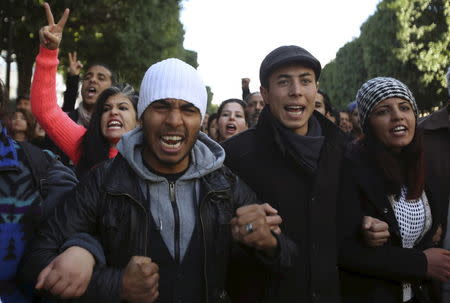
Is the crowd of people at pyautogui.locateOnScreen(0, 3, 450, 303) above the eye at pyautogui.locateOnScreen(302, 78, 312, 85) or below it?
below

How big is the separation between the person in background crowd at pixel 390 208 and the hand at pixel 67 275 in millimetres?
1680

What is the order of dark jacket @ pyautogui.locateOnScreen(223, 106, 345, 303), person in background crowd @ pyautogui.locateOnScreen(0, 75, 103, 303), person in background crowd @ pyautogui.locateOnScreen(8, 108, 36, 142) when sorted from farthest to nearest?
person in background crowd @ pyautogui.locateOnScreen(8, 108, 36, 142) → dark jacket @ pyautogui.locateOnScreen(223, 106, 345, 303) → person in background crowd @ pyautogui.locateOnScreen(0, 75, 103, 303)

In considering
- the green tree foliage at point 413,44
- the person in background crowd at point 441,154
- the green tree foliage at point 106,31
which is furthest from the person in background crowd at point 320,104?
the green tree foliage at point 413,44

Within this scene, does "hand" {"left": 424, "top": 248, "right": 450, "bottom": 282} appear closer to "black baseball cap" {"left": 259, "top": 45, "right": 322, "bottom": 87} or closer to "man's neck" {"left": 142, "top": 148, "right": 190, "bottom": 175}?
"black baseball cap" {"left": 259, "top": 45, "right": 322, "bottom": 87}

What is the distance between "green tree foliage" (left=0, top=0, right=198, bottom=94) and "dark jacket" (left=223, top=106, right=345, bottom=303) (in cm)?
1121

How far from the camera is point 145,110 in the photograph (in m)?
2.31

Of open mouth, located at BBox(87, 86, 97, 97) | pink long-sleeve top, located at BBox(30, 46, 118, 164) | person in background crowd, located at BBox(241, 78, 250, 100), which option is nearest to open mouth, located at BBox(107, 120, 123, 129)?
pink long-sleeve top, located at BBox(30, 46, 118, 164)

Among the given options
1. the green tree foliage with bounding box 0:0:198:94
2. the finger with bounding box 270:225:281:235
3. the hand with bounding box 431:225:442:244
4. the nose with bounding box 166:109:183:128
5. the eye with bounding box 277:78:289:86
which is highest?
the green tree foliage with bounding box 0:0:198:94

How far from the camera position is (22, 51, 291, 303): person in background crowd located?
1.93 meters

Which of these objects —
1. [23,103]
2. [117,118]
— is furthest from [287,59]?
[23,103]

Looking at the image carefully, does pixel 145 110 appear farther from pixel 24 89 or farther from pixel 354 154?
pixel 24 89

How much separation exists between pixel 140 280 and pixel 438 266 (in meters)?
1.97

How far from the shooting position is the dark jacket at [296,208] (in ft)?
8.66

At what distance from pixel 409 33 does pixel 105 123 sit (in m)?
22.4
